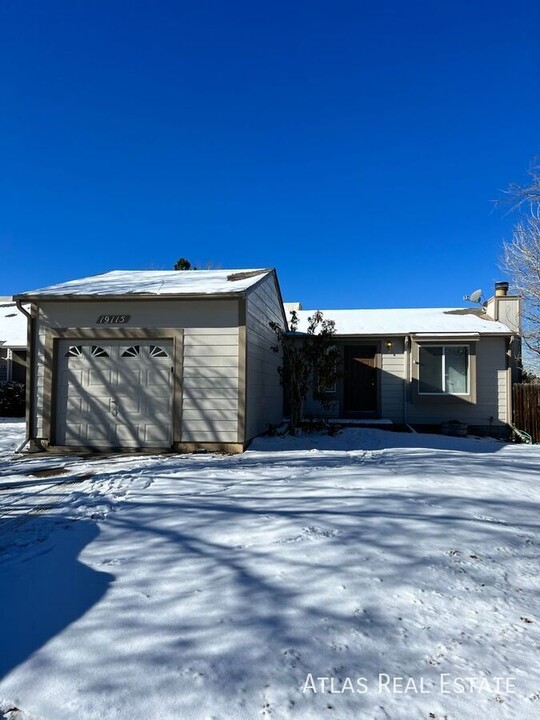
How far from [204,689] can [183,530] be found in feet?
6.09

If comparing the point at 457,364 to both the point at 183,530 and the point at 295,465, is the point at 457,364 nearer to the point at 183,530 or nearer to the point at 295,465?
the point at 295,465

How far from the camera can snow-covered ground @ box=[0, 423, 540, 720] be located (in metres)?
2.01

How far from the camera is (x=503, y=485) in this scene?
5.05 meters

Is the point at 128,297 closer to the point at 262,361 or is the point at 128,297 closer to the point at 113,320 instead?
the point at 113,320

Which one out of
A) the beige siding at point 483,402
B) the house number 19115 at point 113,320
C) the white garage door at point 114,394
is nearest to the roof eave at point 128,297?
the house number 19115 at point 113,320

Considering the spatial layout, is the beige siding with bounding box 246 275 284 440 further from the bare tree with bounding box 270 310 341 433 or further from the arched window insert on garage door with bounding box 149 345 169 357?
the arched window insert on garage door with bounding box 149 345 169 357

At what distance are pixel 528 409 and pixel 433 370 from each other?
2.71 m

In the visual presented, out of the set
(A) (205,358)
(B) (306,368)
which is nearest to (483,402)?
(B) (306,368)

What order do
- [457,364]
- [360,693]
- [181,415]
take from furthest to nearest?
1. [457,364]
2. [181,415]
3. [360,693]

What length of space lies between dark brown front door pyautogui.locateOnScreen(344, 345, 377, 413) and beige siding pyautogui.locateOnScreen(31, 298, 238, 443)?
625 cm

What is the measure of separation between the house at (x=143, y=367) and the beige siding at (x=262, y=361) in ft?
0.34

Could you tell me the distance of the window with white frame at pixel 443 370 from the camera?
12.7m

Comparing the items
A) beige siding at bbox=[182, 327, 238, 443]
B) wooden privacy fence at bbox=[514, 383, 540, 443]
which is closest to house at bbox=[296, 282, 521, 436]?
wooden privacy fence at bbox=[514, 383, 540, 443]

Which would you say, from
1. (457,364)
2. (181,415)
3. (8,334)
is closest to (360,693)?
(181,415)
